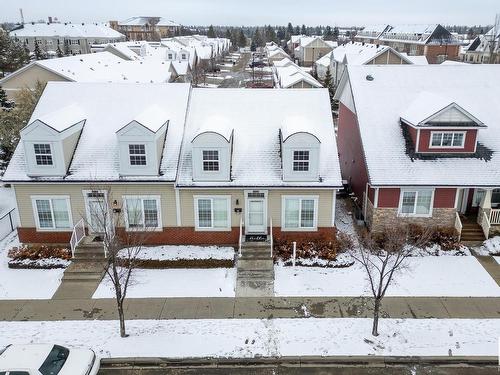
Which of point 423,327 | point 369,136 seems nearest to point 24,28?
point 369,136

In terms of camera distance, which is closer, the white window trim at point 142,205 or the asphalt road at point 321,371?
the asphalt road at point 321,371

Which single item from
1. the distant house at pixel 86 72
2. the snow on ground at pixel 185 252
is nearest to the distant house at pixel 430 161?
the snow on ground at pixel 185 252

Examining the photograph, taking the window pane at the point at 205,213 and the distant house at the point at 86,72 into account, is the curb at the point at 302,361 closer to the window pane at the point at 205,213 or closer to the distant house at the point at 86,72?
the window pane at the point at 205,213

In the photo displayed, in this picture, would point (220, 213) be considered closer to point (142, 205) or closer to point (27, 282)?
point (142, 205)

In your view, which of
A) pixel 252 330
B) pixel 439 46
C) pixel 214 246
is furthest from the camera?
pixel 439 46

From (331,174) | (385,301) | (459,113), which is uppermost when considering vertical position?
(459,113)

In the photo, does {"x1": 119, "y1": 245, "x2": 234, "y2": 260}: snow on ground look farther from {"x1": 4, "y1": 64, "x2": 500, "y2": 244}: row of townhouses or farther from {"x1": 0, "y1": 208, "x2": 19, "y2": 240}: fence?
{"x1": 0, "y1": 208, "x2": 19, "y2": 240}: fence

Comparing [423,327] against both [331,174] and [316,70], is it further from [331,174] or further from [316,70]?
[316,70]
